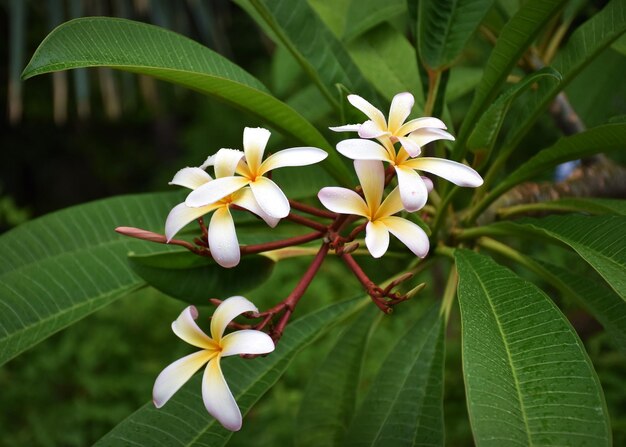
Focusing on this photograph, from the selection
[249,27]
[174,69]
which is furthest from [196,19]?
[174,69]

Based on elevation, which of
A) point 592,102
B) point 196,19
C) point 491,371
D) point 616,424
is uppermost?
point 196,19

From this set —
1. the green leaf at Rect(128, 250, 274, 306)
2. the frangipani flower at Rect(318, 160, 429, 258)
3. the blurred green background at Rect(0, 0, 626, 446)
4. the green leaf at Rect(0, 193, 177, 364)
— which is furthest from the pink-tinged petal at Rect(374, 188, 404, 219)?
the blurred green background at Rect(0, 0, 626, 446)

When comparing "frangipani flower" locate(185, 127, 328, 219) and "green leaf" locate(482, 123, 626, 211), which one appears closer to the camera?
"frangipani flower" locate(185, 127, 328, 219)

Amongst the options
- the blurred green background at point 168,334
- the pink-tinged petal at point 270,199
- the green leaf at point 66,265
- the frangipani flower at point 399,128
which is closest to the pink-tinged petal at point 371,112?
the frangipani flower at point 399,128

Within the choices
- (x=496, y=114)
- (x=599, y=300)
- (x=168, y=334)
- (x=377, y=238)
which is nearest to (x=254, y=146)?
(x=377, y=238)

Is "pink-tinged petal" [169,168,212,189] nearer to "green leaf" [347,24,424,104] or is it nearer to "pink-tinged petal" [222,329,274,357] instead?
"pink-tinged petal" [222,329,274,357]

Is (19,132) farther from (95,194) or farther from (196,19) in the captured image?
(196,19)
